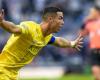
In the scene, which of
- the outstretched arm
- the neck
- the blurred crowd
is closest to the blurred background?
the blurred crowd

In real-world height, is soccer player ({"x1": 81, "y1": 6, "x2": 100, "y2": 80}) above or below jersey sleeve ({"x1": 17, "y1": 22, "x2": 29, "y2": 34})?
above

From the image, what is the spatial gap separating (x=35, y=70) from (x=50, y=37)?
10.0 meters

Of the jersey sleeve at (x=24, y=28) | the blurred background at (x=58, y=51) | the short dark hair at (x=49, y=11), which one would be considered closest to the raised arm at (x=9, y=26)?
the jersey sleeve at (x=24, y=28)

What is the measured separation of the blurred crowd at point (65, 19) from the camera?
20.4 meters

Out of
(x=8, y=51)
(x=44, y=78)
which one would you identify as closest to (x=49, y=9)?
(x=8, y=51)

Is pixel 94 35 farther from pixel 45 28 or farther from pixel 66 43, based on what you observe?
pixel 45 28

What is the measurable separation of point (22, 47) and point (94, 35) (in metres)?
4.97

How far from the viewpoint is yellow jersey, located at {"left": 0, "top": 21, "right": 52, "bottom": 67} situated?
380 inches

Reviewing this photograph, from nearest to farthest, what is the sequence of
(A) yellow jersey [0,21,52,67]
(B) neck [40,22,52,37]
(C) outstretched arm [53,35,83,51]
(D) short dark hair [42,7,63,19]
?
(A) yellow jersey [0,21,52,67], (B) neck [40,22,52,37], (D) short dark hair [42,7,63,19], (C) outstretched arm [53,35,83,51]

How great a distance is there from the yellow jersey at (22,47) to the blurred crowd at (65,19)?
1000 centimetres

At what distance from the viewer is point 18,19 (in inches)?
856

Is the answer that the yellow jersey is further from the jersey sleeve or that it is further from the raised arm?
the raised arm

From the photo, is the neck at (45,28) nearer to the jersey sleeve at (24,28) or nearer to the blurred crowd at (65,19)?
the jersey sleeve at (24,28)

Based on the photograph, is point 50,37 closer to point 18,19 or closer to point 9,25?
point 9,25
